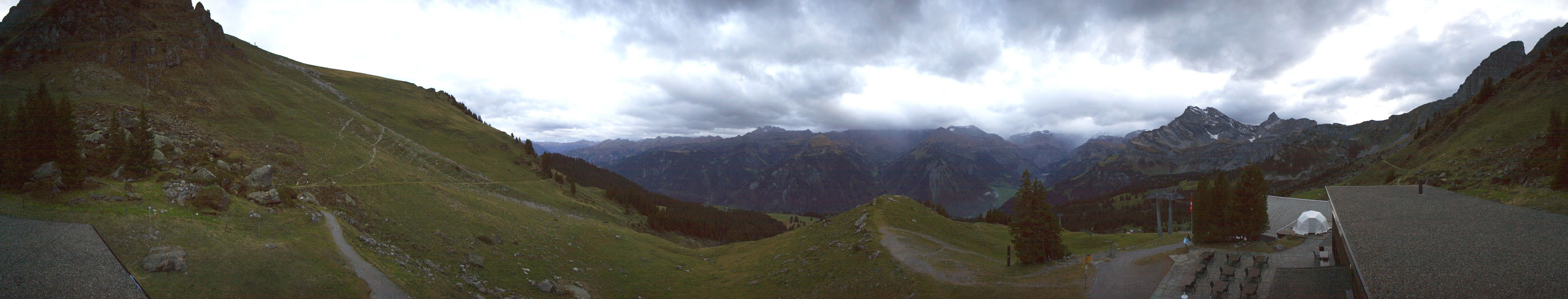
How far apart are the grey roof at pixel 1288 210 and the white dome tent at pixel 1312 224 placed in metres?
6.56

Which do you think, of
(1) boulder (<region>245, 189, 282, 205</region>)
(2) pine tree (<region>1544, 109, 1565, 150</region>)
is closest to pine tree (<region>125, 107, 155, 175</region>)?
(1) boulder (<region>245, 189, 282, 205</region>)

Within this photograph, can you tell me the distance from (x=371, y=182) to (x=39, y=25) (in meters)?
30.9

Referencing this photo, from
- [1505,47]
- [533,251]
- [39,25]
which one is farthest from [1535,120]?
[1505,47]

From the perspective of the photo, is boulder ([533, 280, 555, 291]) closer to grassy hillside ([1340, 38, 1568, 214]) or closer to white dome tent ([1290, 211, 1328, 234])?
grassy hillside ([1340, 38, 1568, 214])

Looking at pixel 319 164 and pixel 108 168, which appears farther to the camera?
pixel 319 164

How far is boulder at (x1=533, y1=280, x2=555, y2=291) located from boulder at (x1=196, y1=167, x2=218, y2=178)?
17.4 metres

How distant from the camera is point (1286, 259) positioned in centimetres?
2997

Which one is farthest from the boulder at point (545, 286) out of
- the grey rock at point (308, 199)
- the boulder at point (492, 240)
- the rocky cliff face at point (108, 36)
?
the rocky cliff face at point (108, 36)

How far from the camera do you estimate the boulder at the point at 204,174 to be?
25.4 metres

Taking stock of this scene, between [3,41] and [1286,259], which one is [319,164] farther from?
[1286,259]

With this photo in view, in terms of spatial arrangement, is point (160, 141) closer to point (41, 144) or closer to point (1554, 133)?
point (41, 144)

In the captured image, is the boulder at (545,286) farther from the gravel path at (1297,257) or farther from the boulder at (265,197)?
the gravel path at (1297,257)

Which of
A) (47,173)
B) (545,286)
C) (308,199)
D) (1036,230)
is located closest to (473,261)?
(545,286)

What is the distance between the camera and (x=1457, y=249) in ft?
62.5
